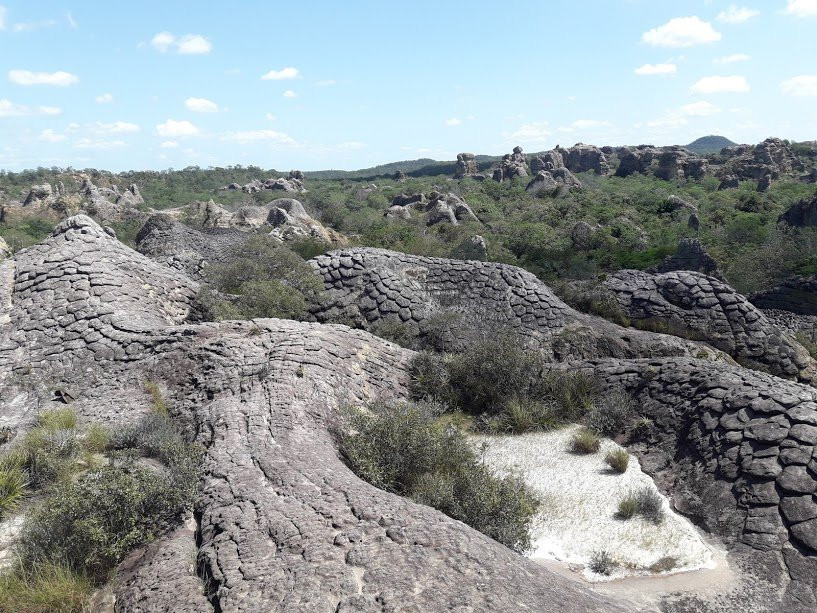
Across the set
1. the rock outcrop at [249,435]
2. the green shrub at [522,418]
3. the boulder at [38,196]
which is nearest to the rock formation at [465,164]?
the boulder at [38,196]

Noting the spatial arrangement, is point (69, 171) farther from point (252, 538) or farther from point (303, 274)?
point (252, 538)

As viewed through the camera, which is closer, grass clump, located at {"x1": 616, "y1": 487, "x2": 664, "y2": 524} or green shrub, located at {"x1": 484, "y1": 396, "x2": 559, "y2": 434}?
grass clump, located at {"x1": 616, "y1": 487, "x2": 664, "y2": 524}

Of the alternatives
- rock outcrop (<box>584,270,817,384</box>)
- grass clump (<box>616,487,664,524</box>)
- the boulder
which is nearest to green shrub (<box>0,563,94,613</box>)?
grass clump (<box>616,487,664,524</box>)

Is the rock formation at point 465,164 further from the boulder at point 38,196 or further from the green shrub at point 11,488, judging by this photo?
the green shrub at point 11,488

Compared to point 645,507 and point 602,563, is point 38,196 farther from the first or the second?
point 602,563

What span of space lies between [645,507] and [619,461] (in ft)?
2.60

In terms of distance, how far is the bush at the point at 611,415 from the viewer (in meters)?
7.21

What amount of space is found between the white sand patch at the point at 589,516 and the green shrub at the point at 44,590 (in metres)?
3.42

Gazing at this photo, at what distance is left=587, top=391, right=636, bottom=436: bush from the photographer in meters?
7.21

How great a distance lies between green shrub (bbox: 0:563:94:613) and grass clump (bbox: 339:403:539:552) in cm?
234

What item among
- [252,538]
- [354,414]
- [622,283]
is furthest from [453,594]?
[622,283]

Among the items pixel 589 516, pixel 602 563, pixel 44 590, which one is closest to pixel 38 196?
pixel 44 590

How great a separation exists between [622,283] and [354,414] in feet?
27.5

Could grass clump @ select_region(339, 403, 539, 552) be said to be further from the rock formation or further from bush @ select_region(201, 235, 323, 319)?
the rock formation
